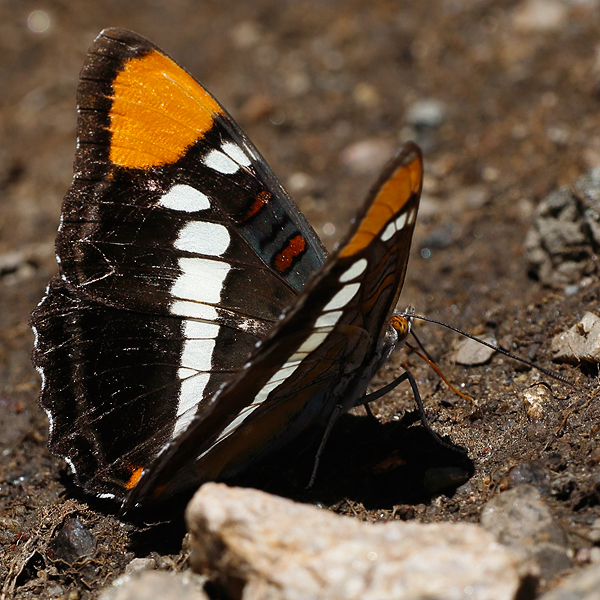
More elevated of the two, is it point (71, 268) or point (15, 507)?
point (71, 268)

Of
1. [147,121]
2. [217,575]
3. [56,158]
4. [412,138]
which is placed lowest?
[217,575]

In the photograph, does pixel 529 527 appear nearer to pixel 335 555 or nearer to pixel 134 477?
pixel 335 555

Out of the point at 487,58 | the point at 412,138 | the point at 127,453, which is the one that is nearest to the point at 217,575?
the point at 127,453

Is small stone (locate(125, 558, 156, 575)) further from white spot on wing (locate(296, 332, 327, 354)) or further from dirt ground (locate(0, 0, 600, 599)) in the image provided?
white spot on wing (locate(296, 332, 327, 354))

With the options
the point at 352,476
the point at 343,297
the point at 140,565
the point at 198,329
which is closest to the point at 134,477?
the point at 140,565

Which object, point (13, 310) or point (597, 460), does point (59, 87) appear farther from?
point (597, 460)

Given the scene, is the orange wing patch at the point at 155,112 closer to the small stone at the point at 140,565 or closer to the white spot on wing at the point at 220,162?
the white spot on wing at the point at 220,162
